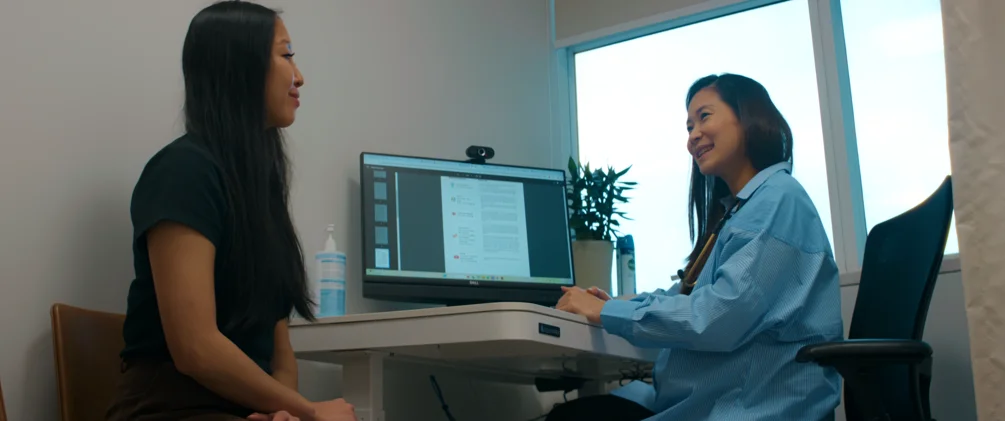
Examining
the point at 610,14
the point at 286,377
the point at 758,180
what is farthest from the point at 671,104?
the point at 286,377

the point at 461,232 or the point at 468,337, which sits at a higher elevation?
the point at 461,232

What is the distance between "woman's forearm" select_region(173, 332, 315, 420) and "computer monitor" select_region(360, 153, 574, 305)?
2.65 ft

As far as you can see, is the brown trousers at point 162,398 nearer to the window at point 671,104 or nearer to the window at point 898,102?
the window at point 671,104

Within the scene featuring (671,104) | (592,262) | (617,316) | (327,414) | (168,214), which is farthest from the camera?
(671,104)

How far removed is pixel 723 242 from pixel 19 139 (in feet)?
4.24

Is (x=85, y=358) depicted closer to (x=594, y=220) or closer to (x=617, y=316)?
(x=617, y=316)

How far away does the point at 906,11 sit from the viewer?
282 centimetres

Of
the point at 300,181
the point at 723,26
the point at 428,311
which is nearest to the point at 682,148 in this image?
the point at 723,26

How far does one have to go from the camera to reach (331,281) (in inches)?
82.1

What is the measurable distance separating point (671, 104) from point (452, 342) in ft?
5.99

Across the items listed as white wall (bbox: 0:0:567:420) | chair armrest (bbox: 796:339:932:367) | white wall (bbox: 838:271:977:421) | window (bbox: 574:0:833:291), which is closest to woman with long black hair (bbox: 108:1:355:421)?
white wall (bbox: 0:0:567:420)

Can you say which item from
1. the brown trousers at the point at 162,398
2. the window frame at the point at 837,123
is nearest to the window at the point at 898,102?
the window frame at the point at 837,123

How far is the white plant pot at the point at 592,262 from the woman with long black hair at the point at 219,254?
1189 millimetres

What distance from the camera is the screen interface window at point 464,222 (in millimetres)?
2285
